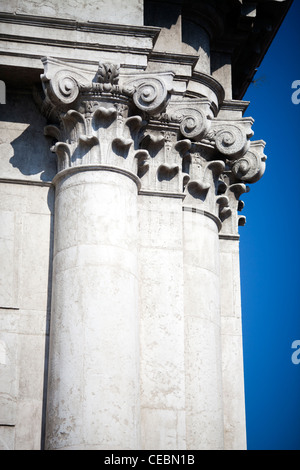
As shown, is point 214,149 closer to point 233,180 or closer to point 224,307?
point 233,180

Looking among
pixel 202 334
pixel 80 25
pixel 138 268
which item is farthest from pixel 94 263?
pixel 80 25

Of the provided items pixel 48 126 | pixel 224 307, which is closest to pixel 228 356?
pixel 224 307

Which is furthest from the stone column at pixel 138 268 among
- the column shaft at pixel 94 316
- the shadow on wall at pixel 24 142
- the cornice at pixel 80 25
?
the cornice at pixel 80 25

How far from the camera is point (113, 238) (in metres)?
29.3

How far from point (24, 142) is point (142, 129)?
110 inches

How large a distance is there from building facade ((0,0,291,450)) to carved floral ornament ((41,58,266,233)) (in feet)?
0.12

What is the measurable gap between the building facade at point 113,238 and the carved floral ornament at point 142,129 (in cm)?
4

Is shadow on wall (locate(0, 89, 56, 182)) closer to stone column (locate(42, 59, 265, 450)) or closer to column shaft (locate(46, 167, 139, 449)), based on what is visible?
stone column (locate(42, 59, 265, 450))

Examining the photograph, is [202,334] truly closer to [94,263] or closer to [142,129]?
[94,263]

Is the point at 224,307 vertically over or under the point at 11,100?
under

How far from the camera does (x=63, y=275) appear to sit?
2917 cm

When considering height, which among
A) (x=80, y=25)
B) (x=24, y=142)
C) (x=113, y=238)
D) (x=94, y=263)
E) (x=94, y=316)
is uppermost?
(x=80, y=25)
